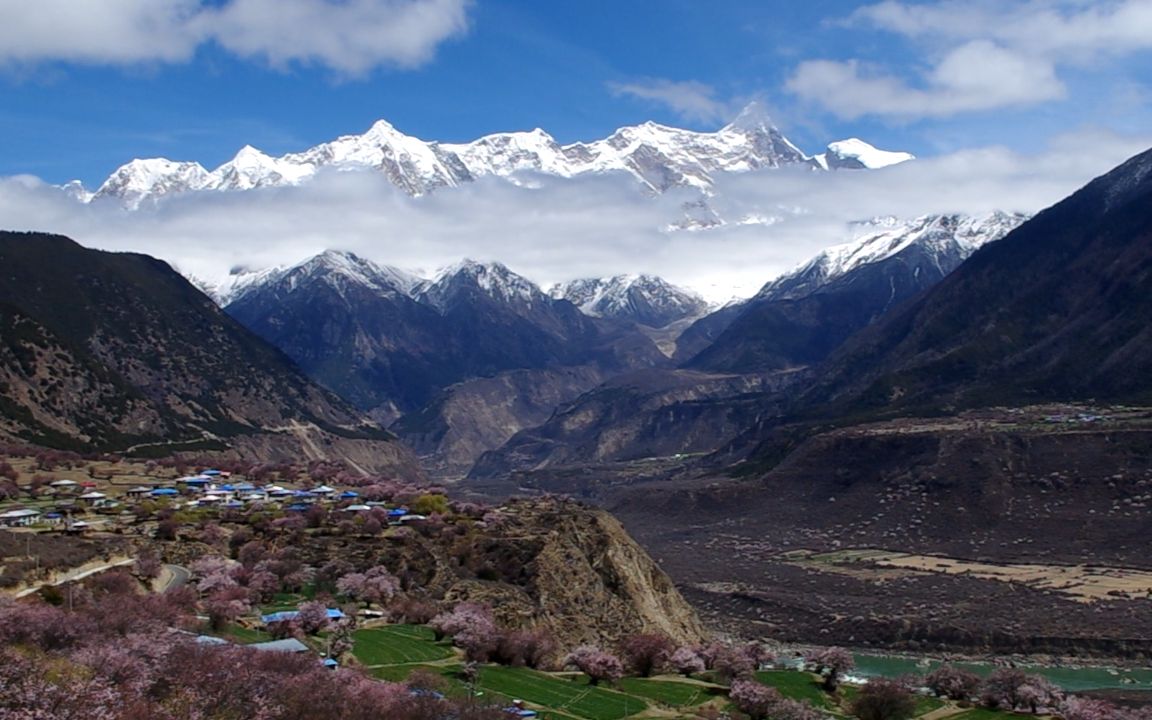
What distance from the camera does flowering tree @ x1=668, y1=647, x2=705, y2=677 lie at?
192 feet

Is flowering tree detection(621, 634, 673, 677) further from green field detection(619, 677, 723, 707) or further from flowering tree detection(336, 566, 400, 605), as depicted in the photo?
flowering tree detection(336, 566, 400, 605)

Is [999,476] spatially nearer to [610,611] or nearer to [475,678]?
[610,611]

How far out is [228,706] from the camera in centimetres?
3212

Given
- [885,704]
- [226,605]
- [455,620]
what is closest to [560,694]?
[455,620]

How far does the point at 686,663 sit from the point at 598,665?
24.7 ft

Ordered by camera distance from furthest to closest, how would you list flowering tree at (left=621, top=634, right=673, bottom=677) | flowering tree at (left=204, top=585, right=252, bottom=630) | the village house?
the village house → flowering tree at (left=621, top=634, right=673, bottom=677) → flowering tree at (left=204, top=585, right=252, bottom=630)

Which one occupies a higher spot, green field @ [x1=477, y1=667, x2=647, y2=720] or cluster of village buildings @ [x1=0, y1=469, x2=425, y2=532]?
cluster of village buildings @ [x1=0, y1=469, x2=425, y2=532]

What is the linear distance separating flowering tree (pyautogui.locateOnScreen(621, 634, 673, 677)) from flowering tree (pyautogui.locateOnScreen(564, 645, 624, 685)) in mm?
3352

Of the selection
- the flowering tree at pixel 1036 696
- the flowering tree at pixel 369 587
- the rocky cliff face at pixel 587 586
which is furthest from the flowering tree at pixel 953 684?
the flowering tree at pixel 369 587

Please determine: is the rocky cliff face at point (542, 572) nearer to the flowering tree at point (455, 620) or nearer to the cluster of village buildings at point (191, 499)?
the flowering tree at point (455, 620)

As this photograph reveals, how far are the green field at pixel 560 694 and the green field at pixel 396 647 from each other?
2850 millimetres

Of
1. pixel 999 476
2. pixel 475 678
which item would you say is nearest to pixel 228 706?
pixel 475 678

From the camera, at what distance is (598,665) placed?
173 feet

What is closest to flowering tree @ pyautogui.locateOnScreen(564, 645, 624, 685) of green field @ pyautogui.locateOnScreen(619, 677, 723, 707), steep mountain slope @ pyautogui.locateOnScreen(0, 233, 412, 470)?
green field @ pyautogui.locateOnScreen(619, 677, 723, 707)
